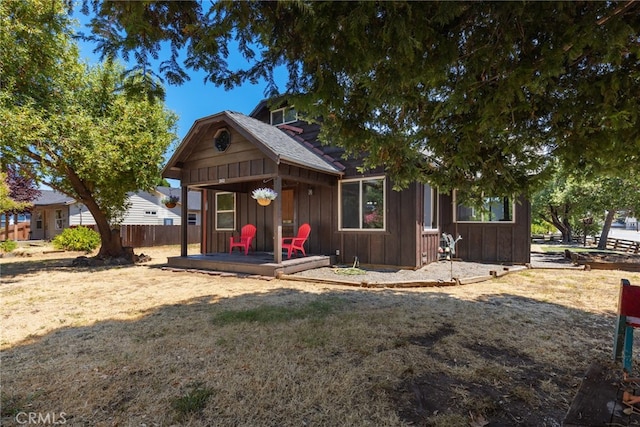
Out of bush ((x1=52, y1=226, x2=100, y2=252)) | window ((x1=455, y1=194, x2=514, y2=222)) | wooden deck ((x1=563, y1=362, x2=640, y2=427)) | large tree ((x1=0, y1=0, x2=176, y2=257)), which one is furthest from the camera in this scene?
bush ((x1=52, y1=226, x2=100, y2=252))

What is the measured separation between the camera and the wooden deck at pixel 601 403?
150 cm

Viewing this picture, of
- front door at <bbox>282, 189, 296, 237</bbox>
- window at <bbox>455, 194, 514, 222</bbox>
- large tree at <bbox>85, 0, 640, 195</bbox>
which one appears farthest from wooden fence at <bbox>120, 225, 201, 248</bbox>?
large tree at <bbox>85, 0, 640, 195</bbox>

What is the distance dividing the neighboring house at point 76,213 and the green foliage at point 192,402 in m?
22.3

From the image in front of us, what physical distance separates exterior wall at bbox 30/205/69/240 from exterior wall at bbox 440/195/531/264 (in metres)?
27.8

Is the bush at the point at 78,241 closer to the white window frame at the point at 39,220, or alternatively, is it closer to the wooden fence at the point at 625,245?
the white window frame at the point at 39,220

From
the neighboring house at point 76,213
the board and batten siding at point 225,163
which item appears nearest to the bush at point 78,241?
the neighboring house at point 76,213

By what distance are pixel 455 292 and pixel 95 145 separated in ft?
33.1

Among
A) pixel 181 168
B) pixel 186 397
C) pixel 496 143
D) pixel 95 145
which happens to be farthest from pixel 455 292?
pixel 95 145

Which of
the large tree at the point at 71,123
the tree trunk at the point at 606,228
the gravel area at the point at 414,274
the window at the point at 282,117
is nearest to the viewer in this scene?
the gravel area at the point at 414,274

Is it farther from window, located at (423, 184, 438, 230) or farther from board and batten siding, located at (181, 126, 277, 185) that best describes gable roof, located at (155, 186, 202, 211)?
window, located at (423, 184, 438, 230)

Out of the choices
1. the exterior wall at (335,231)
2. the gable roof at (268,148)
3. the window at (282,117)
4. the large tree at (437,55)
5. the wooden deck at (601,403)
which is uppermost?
the window at (282,117)

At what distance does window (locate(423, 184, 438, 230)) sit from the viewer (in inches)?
361

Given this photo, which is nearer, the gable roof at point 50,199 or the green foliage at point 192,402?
the green foliage at point 192,402

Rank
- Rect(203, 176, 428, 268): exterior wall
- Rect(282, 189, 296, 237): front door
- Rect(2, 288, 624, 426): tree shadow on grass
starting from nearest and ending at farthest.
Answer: Rect(2, 288, 624, 426): tree shadow on grass → Rect(203, 176, 428, 268): exterior wall → Rect(282, 189, 296, 237): front door
